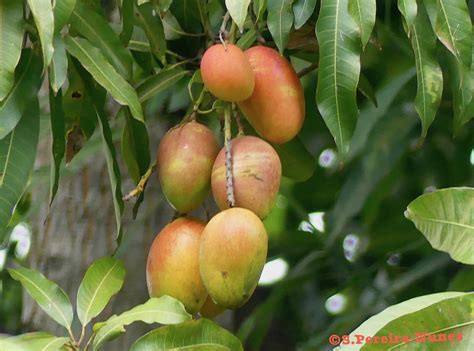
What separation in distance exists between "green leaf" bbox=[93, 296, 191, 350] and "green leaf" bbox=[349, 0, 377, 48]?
10.1 inches

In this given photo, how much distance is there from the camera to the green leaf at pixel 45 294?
0.94m

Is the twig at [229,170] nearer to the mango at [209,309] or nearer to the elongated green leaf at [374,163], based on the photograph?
the mango at [209,309]

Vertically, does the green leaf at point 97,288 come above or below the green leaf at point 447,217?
below

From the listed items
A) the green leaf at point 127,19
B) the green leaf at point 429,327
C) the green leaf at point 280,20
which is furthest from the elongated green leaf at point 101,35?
the green leaf at point 429,327

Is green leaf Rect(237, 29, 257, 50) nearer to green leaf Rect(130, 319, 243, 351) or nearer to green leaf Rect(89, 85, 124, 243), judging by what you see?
green leaf Rect(89, 85, 124, 243)

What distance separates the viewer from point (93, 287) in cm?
95

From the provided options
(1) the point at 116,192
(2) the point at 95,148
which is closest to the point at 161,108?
(2) the point at 95,148

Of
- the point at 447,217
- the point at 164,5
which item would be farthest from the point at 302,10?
the point at 447,217

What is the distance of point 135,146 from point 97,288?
0.45ft

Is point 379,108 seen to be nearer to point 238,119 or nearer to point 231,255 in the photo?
point 238,119

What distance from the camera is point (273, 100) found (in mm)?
892

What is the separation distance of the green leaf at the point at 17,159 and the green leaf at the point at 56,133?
0.05ft

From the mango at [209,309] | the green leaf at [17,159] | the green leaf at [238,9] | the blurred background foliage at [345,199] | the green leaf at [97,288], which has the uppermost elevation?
the green leaf at [238,9]

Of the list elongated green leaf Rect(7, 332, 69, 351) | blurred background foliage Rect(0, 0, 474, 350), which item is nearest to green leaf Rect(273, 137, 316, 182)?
blurred background foliage Rect(0, 0, 474, 350)
